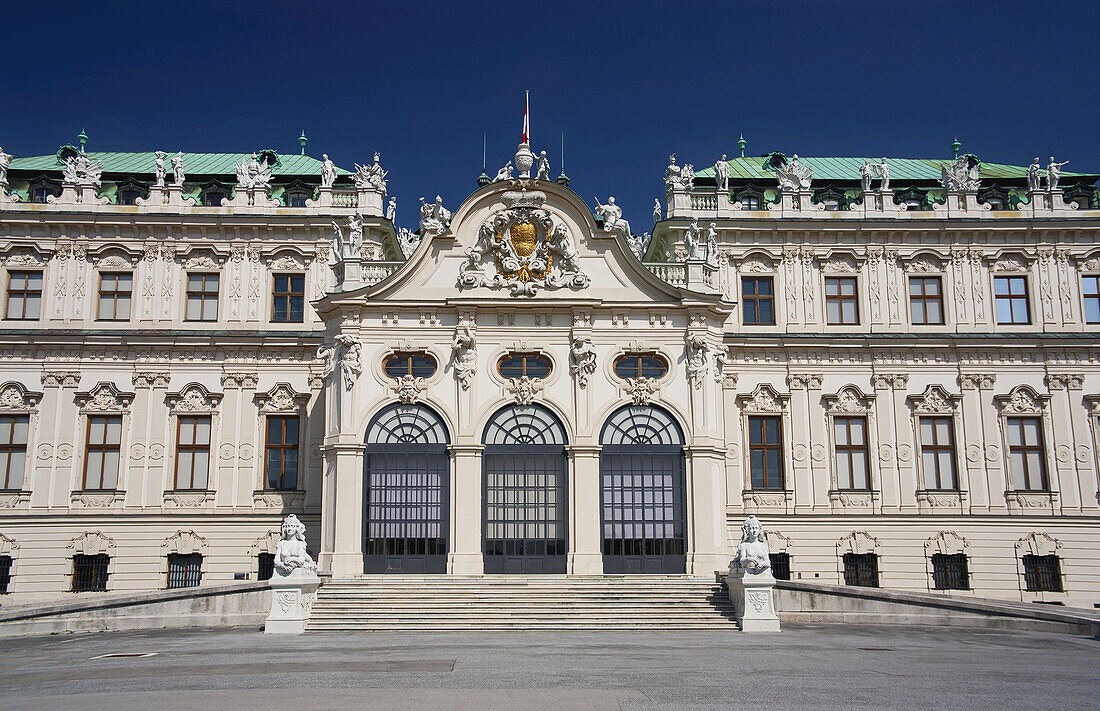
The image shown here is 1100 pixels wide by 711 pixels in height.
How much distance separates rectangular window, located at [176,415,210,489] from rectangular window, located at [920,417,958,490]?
2687 cm

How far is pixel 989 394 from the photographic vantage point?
37.7 meters

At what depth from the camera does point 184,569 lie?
3609 cm

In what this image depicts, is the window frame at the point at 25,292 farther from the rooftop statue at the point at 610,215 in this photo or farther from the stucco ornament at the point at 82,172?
the rooftop statue at the point at 610,215

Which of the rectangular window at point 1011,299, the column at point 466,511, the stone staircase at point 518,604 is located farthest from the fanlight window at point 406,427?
the rectangular window at point 1011,299

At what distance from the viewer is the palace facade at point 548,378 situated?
32.1 metres

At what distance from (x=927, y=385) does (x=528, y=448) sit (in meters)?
16.1

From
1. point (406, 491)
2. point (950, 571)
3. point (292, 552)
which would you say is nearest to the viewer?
point (292, 552)

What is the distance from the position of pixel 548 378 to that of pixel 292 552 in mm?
10166

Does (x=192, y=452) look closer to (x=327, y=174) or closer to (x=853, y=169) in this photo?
(x=327, y=174)

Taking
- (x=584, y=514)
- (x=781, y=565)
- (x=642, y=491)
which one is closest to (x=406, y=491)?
(x=584, y=514)

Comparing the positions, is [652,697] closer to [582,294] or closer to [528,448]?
[528,448]

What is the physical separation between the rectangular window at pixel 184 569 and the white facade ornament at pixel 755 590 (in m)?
19.9

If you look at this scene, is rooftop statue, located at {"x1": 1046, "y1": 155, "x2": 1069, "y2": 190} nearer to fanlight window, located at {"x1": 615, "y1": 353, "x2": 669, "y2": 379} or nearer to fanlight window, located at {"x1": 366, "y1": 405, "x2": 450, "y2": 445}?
fanlight window, located at {"x1": 615, "y1": 353, "x2": 669, "y2": 379}

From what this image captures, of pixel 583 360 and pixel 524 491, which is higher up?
pixel 583 360
